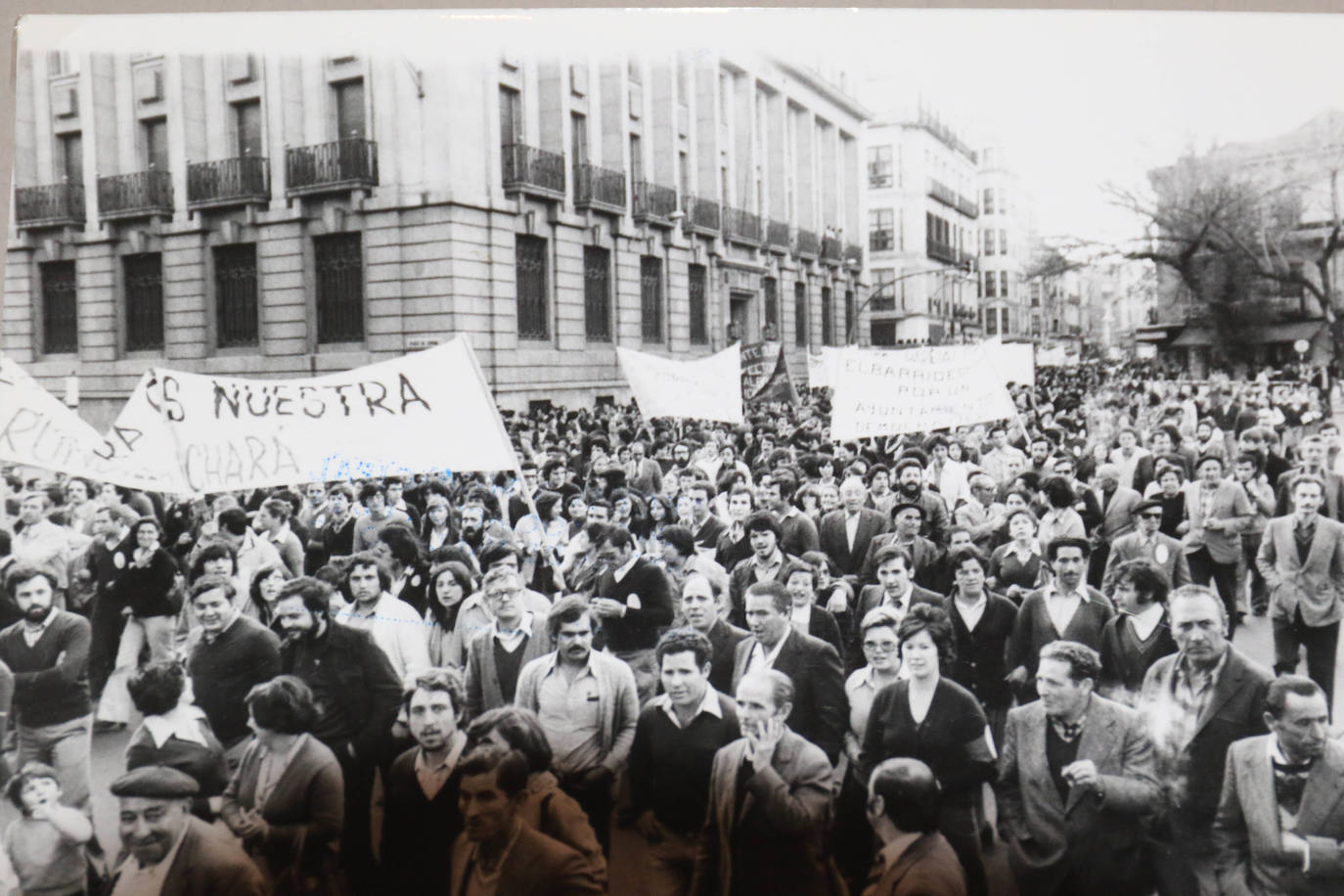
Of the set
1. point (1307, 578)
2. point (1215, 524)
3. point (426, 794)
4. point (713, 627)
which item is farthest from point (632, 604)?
point (1307, 578)

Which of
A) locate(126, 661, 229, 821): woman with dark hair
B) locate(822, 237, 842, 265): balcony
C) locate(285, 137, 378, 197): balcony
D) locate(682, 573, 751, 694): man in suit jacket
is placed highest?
locate(285, 137, 378, 197): balcony

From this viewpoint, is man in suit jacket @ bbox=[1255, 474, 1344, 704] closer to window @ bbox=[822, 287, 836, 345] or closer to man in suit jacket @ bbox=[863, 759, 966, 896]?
man in suit jacket @ bbox=[863, 759, 966, 896]

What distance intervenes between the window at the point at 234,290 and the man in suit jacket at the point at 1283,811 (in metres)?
3.14

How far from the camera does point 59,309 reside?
10.9 feet

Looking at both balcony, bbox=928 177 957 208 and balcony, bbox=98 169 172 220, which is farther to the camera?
balcony, bbox=928 177 957 208

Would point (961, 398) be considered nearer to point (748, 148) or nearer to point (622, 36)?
point (748, 148)

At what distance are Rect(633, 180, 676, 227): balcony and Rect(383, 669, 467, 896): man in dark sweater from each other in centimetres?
151

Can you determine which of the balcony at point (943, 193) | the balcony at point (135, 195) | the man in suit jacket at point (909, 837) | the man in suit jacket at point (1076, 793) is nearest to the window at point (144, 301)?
the balcony at point (135, 195)

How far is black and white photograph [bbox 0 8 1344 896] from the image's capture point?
3.12 m

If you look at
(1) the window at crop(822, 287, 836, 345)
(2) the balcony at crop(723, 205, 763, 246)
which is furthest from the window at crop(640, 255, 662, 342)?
(1) the window at crop(822, 287, 836, 345)

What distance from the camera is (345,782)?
3.12 m

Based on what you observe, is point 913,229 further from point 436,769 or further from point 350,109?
point 436,769

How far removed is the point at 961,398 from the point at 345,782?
84.9 inches

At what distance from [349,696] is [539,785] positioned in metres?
0.60
